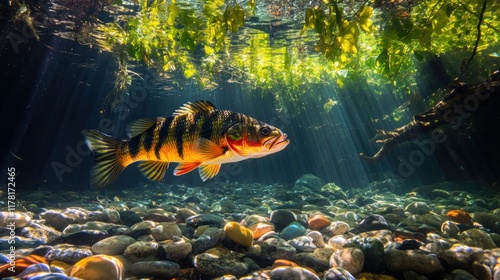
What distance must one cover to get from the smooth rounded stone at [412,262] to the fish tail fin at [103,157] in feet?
13.3

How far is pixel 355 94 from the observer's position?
20.2 m

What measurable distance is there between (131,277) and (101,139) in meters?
1.93

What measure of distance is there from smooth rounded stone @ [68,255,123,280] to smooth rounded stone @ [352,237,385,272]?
3604 mm

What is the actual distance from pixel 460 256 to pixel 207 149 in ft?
14.0

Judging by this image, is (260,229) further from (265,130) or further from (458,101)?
(458,101)

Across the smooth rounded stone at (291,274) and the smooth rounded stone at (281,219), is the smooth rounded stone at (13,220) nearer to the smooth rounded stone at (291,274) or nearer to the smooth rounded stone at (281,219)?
the smooth rounded stone at (281,219)

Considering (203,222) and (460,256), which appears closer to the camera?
(460,256)

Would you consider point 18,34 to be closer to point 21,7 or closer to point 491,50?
point 21,7

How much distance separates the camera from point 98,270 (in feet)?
11.9

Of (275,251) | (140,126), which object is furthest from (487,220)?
(140,126)

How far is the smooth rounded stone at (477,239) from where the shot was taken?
5027 millimetres

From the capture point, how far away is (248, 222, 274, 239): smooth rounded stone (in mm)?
6012

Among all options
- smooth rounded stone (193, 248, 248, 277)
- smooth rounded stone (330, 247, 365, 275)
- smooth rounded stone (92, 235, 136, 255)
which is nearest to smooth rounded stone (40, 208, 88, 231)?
smooth rounded stone (92, 235, 136, 255)

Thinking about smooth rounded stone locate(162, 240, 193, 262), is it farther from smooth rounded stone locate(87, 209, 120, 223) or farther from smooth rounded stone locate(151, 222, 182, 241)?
smooth rounded stone locate(87, 209, 120, 223)
